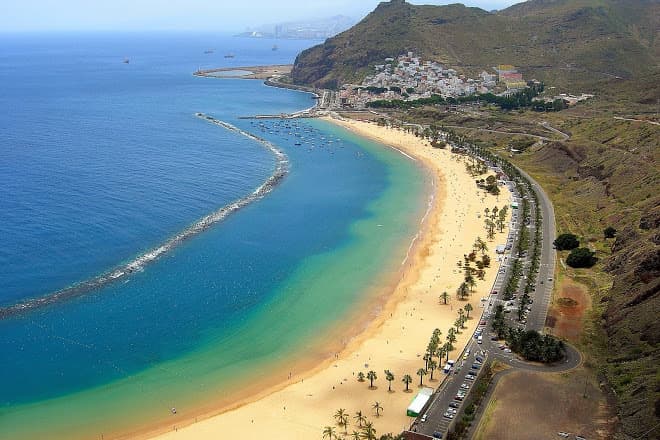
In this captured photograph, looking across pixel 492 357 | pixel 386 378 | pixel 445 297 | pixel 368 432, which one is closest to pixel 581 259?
pixel 445 297

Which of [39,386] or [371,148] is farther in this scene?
[371,148]

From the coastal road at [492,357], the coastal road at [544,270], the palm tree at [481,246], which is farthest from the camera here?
the palm tree at [481,246]

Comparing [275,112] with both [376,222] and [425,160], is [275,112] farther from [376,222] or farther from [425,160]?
[376,222]

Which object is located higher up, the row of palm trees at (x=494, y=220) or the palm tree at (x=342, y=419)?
the row of palm trees at (x=494, y=220)

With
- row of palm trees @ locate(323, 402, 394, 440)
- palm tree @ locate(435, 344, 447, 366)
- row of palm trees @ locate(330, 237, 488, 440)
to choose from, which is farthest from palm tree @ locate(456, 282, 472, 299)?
row of palm trees @ locate(323, 402, 394, 440)

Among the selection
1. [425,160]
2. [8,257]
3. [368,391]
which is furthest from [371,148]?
[368,391]

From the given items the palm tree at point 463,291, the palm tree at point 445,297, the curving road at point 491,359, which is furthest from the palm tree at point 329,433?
the palm tree at point 463,291

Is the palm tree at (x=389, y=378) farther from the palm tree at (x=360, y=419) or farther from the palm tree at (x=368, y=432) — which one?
the palm tree at (x=368, y=432)
